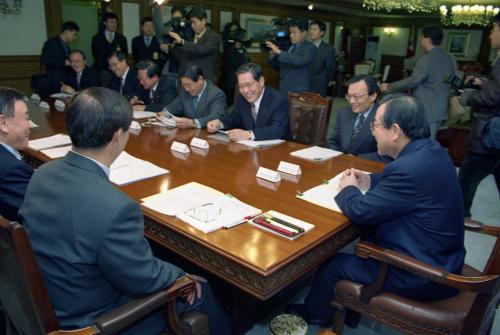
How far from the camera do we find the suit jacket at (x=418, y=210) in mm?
1467

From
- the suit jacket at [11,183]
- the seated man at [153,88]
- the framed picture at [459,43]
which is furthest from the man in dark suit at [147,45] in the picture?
the framed picture at [459,43]

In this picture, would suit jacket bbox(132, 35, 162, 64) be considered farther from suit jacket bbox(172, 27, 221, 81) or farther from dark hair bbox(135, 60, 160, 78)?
dark hair bbox(135, 60, 160, 78)

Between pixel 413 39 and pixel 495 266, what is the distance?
13.8 m

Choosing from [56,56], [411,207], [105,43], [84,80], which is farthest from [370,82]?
[105,43]

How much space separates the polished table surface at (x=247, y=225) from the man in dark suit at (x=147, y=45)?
126 inches

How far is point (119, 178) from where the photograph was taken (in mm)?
1864

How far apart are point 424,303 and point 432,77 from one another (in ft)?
10.3

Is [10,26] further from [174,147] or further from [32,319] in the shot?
[32,319]

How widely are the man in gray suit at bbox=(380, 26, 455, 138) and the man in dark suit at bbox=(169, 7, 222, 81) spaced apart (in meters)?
1.82

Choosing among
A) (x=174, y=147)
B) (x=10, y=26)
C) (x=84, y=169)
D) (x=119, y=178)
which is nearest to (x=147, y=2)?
(x=10, y=26)

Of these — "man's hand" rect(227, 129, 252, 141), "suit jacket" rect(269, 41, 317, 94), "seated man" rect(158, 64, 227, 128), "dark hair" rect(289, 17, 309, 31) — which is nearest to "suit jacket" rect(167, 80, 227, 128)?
"seated man" rect(158, 64, 227, 128)

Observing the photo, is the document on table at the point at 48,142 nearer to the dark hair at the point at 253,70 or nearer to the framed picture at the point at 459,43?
the dark hair at the point at 253,70

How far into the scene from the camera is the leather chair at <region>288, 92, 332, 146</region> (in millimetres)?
2904

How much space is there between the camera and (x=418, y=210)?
148 cm
